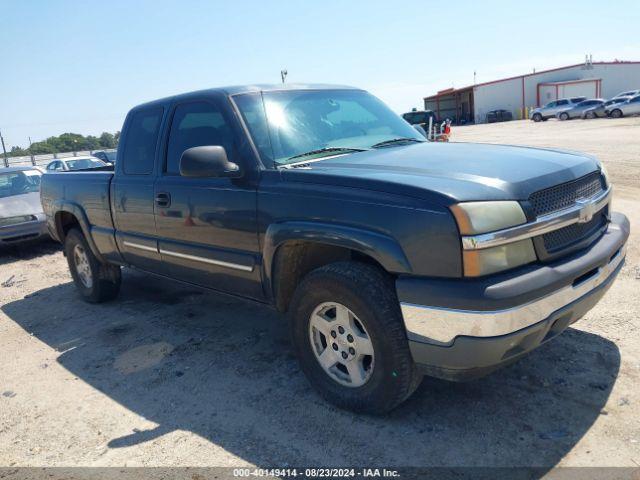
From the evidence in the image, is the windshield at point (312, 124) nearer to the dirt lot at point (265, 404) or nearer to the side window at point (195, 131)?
the side window at point (195, 131)

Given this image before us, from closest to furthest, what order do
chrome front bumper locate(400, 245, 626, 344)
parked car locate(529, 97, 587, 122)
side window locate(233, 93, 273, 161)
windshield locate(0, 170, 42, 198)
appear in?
chrome front bumper locate(400, 245, 626, 344) → side window locate(233, 93, 273, 161) → windshield locate(0, 170, 42, 198) → parked car locate(529, 97, 587, 122)

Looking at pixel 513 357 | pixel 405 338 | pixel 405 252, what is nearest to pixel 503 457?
pixel 513 357

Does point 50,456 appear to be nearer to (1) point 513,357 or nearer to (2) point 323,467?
(2) point 323,467

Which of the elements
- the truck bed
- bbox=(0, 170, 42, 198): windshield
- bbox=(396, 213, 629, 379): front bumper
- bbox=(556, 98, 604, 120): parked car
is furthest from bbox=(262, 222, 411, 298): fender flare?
bbox=(556, 98, 604, 120): parked car

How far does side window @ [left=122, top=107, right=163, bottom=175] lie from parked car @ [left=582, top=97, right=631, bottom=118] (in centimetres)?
3658

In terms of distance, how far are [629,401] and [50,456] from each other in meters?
3.37

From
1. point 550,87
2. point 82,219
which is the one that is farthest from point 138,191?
point 550,87

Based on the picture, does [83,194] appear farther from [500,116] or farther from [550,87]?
[550,87]

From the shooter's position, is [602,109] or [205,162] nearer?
[205,162]

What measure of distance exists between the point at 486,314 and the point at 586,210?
1023mm

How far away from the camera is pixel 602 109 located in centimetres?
3578

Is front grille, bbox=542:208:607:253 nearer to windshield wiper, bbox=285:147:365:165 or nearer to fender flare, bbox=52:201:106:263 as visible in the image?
windshield wiper, bbox=285:147:365:165

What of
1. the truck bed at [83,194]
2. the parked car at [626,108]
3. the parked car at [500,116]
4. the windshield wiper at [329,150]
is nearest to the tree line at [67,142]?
the parked car at [500,116]

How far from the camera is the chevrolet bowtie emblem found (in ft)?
9.86
